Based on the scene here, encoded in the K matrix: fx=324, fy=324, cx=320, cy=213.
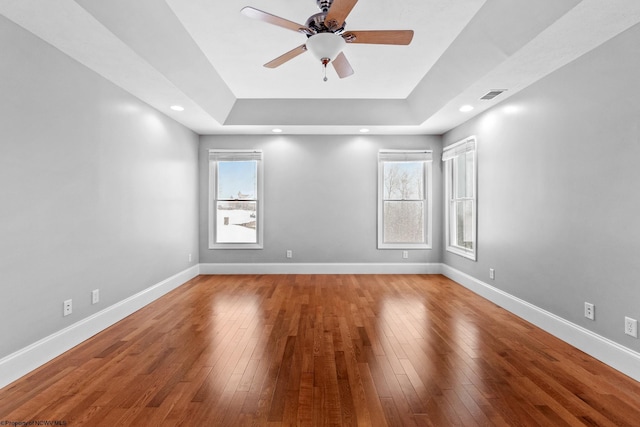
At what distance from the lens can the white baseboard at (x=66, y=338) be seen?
2.24m

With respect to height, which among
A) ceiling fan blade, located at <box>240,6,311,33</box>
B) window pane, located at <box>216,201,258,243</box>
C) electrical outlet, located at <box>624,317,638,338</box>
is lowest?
electrical outlet, located at <box>624,317,638,338</box>

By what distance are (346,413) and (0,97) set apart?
304 cm

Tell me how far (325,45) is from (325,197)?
3.60 metres

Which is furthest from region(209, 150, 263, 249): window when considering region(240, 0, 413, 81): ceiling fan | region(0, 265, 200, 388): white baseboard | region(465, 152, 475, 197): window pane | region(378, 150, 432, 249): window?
region(240, 0, 413, 81): ceiling fan

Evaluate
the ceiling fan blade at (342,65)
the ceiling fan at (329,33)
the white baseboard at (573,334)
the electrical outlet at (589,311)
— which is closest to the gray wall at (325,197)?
the white baseboard at (573,334)

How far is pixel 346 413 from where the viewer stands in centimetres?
187

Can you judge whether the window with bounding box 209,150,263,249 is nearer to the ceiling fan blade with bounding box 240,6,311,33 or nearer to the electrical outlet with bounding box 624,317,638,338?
the ceiling fan blade with bounding box 240,6,311,33

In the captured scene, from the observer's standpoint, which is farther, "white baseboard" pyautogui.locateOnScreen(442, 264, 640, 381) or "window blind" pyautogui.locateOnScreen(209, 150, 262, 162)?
"window blind" pyautogui.locateOnScreen(209, 150, 262, 162)

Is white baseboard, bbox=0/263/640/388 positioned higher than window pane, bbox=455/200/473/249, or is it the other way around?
window pane, bbox=455/200/473/249

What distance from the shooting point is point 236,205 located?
591cm

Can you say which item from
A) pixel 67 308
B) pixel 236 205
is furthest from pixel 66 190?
pixel 236 205

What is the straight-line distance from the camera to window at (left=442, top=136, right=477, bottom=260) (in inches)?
186

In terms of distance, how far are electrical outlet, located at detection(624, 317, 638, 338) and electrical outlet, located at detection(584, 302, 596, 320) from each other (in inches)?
11.1

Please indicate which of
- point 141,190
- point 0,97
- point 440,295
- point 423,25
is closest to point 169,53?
point 0,97
